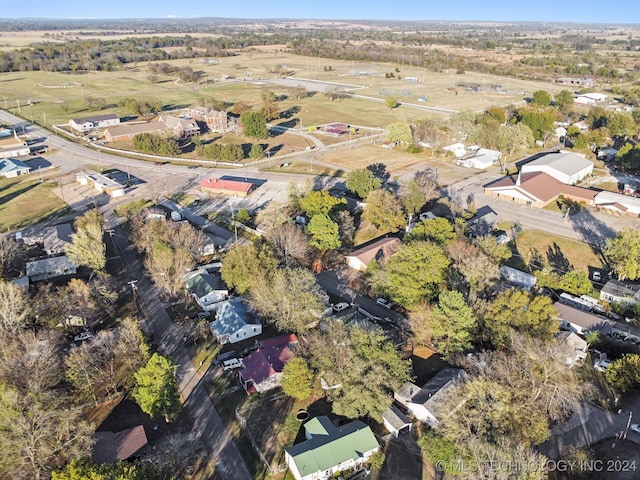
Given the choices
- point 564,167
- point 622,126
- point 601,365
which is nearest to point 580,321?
point 601,365

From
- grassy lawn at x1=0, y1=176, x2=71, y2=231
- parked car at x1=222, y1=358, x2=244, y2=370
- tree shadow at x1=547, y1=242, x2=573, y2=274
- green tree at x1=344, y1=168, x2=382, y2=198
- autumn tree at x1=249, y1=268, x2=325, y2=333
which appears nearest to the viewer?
parked car at x1=222, y1=358, x2=244, y2=370

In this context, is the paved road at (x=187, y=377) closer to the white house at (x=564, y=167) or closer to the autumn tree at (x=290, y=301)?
the autumn tree at (x=290, y=301)

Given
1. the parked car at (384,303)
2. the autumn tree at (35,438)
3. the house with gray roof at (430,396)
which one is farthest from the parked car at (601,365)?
the autumn tree at (35,438)

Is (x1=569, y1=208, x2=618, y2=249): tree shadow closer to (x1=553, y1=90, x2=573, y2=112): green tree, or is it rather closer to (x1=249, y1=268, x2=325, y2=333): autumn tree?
(x1=249, y1=268, x2=325, y2=333): autumn tree

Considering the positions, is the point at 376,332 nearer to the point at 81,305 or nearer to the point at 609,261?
the point at 81,305

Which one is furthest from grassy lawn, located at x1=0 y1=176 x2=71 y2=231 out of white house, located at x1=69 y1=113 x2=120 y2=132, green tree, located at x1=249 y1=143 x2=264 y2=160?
white house, located at x1=69 y1=113 x2=120 y2=132

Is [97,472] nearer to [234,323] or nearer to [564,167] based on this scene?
[234,323]

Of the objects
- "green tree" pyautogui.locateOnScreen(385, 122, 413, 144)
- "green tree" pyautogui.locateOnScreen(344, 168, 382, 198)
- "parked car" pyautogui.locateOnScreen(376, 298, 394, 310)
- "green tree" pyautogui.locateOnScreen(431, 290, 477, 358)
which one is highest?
"green tree" pyautogui.locateOnScreen(385, 122, 413, 144)
